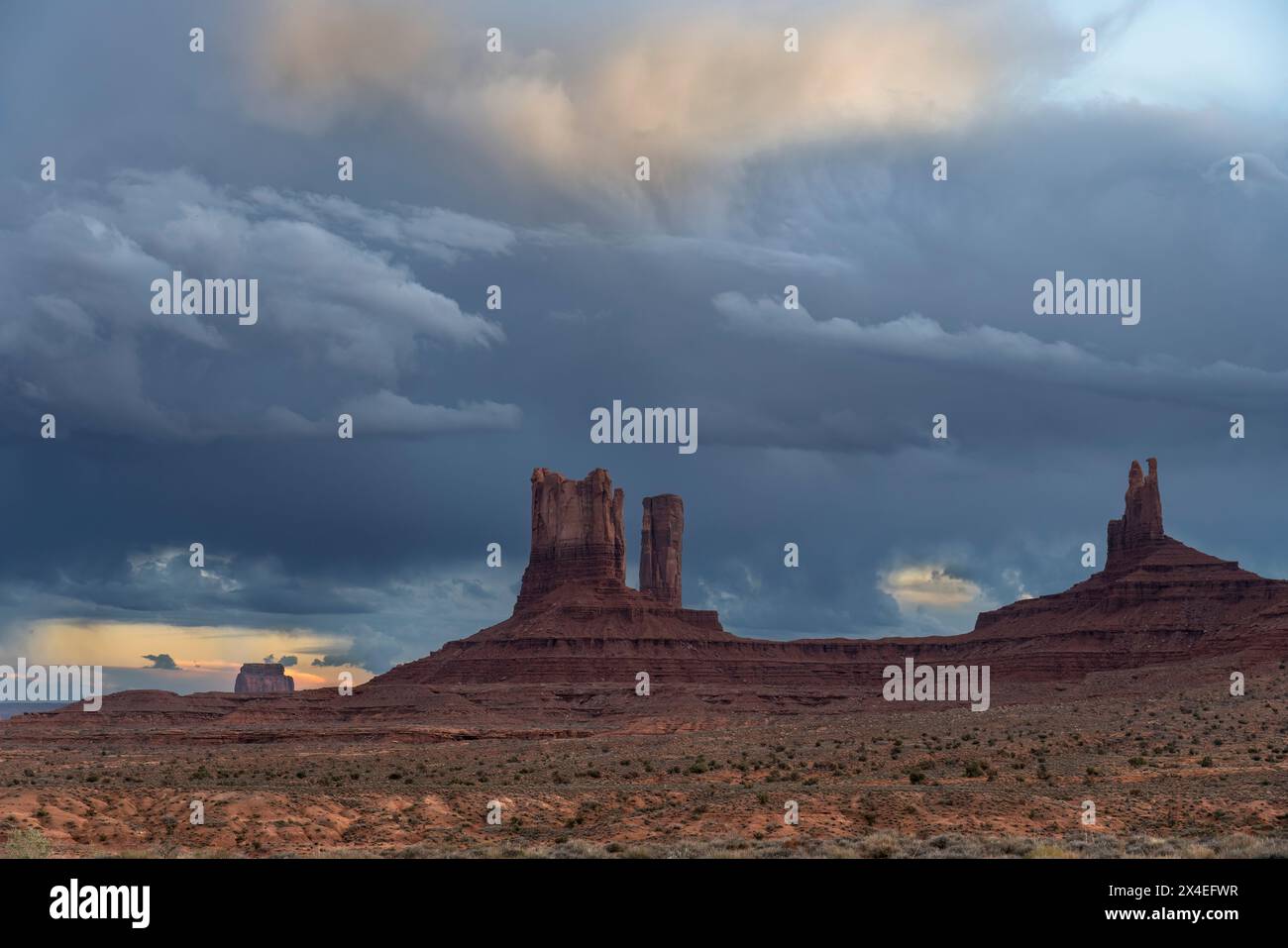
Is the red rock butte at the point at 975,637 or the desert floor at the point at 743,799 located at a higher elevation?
the red rock butte at the point at 975,637

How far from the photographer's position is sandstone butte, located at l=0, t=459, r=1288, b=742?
135 meters

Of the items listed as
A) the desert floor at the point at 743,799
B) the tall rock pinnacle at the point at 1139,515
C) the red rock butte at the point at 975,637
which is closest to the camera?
the desert floor at the point at 743,799

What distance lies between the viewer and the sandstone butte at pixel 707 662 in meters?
135

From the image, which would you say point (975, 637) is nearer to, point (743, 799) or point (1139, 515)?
point (1139, 515)

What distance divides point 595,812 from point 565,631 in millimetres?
140845

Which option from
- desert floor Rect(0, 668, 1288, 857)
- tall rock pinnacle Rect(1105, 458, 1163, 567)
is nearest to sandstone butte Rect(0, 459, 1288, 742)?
tall rock pinnacle Rect(1105, 458, 1163, 567)

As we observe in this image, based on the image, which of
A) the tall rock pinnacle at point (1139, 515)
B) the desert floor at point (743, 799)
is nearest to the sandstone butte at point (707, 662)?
the tall rock pinnacle at point (1139, 515)

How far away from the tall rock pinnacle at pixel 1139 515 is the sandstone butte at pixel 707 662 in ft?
0.58

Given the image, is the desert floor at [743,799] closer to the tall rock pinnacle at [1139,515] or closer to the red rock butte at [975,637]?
the red rock butte at [975,637]

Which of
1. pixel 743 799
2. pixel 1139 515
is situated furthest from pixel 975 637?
pixel 743 799

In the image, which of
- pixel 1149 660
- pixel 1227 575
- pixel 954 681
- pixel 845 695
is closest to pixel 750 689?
pixel 845 695

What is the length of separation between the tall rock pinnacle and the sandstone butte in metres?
0.18
